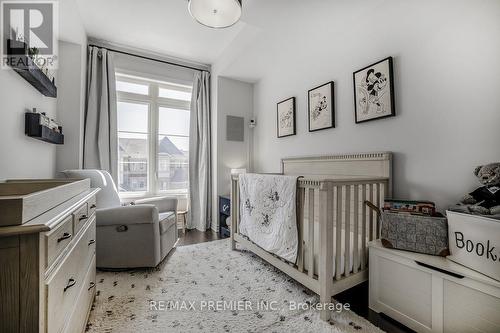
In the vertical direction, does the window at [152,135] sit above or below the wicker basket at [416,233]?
above

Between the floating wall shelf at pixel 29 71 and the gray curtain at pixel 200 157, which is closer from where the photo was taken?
the floating wall shelf at pixel 29 71

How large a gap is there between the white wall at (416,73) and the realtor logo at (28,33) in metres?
1.96

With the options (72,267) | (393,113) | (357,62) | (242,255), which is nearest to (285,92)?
(357,62)

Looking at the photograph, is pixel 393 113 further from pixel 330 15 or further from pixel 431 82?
pixel 330 15

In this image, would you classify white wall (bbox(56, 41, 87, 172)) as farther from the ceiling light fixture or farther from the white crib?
the white crib

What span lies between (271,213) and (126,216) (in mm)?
1278

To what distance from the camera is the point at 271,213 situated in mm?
1806

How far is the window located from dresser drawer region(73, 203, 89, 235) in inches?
85.4

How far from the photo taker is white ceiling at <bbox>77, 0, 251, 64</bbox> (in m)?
2.30

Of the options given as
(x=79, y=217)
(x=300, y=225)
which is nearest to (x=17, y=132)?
(x=79, y=217)

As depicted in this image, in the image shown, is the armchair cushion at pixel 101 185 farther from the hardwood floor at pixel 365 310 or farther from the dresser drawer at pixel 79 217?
the hardwood floor at pixel 365 310

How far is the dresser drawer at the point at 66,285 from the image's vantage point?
741 mm

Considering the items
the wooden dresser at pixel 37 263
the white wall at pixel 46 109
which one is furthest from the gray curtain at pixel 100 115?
the wooden dresser at pixel 37 263

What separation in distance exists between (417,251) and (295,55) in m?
2.41
